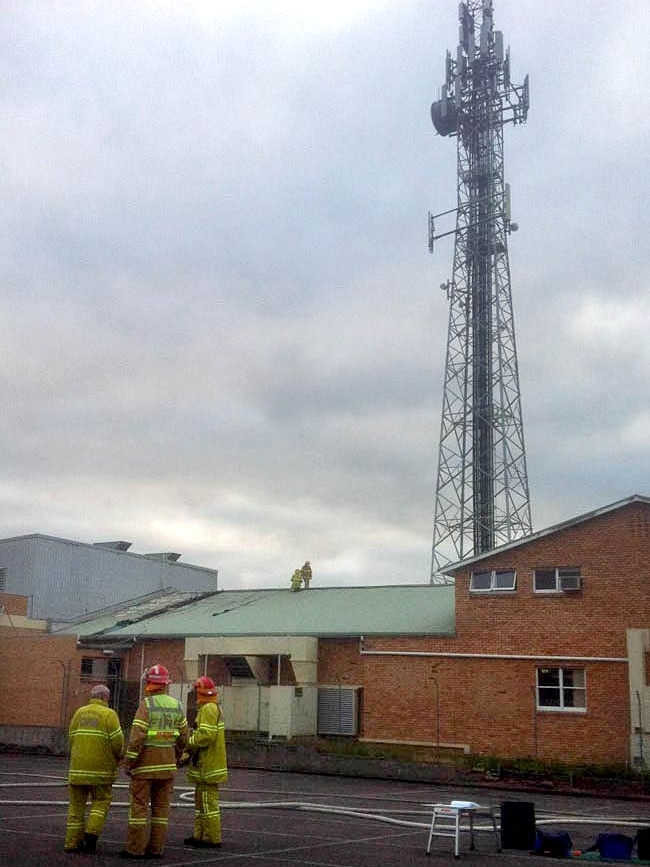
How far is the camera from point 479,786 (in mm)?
24828

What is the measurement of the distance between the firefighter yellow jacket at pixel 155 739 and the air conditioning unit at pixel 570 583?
1994 centimetres

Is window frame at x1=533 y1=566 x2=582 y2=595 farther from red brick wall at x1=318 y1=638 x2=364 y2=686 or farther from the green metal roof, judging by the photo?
red brick wall at x1=318 y1=638 x2=364 y2=686

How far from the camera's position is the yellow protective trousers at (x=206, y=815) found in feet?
40.1

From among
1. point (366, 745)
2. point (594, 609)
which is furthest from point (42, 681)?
point (594, 609)

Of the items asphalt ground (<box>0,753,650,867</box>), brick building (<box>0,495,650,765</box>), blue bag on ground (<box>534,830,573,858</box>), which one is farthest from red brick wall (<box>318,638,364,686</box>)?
blue bag on ground (<box>534,830,573,858</box>)

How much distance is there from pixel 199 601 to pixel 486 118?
28.0m

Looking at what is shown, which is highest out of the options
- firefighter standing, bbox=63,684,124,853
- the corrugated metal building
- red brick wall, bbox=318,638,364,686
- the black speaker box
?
the corrugated metal building

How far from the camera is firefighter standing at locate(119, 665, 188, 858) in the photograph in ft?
A: 37.4

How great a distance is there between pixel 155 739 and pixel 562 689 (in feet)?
66.0

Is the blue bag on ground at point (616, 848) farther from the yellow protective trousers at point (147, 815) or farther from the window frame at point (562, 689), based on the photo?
the window frame at point (562, 689)

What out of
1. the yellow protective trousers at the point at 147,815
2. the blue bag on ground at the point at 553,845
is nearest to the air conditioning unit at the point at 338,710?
the blue bag on ground at the point at 553,845

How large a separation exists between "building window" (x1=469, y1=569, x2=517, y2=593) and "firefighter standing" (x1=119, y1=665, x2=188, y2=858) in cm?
2044

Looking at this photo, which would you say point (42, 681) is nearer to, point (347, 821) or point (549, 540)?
point (549, 540)

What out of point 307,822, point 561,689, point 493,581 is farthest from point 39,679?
point 307,822
